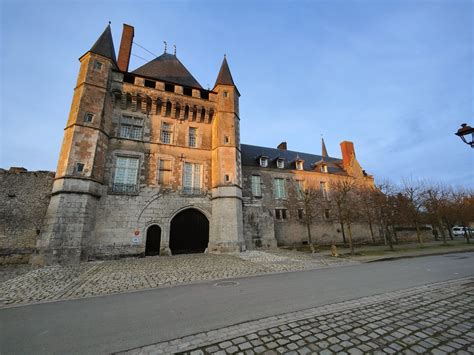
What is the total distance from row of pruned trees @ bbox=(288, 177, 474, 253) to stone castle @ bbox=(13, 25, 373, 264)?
5.38 meters

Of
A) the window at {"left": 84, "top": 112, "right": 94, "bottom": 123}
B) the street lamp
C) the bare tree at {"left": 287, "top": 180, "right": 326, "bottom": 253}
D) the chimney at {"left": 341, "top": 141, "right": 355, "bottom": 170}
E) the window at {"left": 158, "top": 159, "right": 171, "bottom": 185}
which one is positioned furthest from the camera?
the chimney at {"left": 341, "top": 141, "right": 355, "bottom": 170}

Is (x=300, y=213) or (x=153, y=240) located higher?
(x=300, y=213)

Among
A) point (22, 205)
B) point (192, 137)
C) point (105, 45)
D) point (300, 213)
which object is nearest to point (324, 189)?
point (300, 213)

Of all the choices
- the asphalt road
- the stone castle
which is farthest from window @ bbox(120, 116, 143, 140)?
the asphalt road

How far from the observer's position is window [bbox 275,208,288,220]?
20.4 m

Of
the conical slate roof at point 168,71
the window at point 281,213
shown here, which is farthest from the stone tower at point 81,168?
the window at point 281,213

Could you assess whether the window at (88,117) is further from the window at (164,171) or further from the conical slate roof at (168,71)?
the conical slate roof at (168,71)

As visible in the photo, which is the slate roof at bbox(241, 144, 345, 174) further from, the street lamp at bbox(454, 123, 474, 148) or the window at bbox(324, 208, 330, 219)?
the street lamp at bbox(454, 123, 474, 148)

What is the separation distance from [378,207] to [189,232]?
15.1 m

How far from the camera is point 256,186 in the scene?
2017 cm

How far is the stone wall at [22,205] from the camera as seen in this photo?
36.4ft

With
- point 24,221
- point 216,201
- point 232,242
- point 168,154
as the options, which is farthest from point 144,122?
point 232,242

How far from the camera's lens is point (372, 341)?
278 centimetres

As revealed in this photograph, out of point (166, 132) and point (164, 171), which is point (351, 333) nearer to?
point (164, 171)
